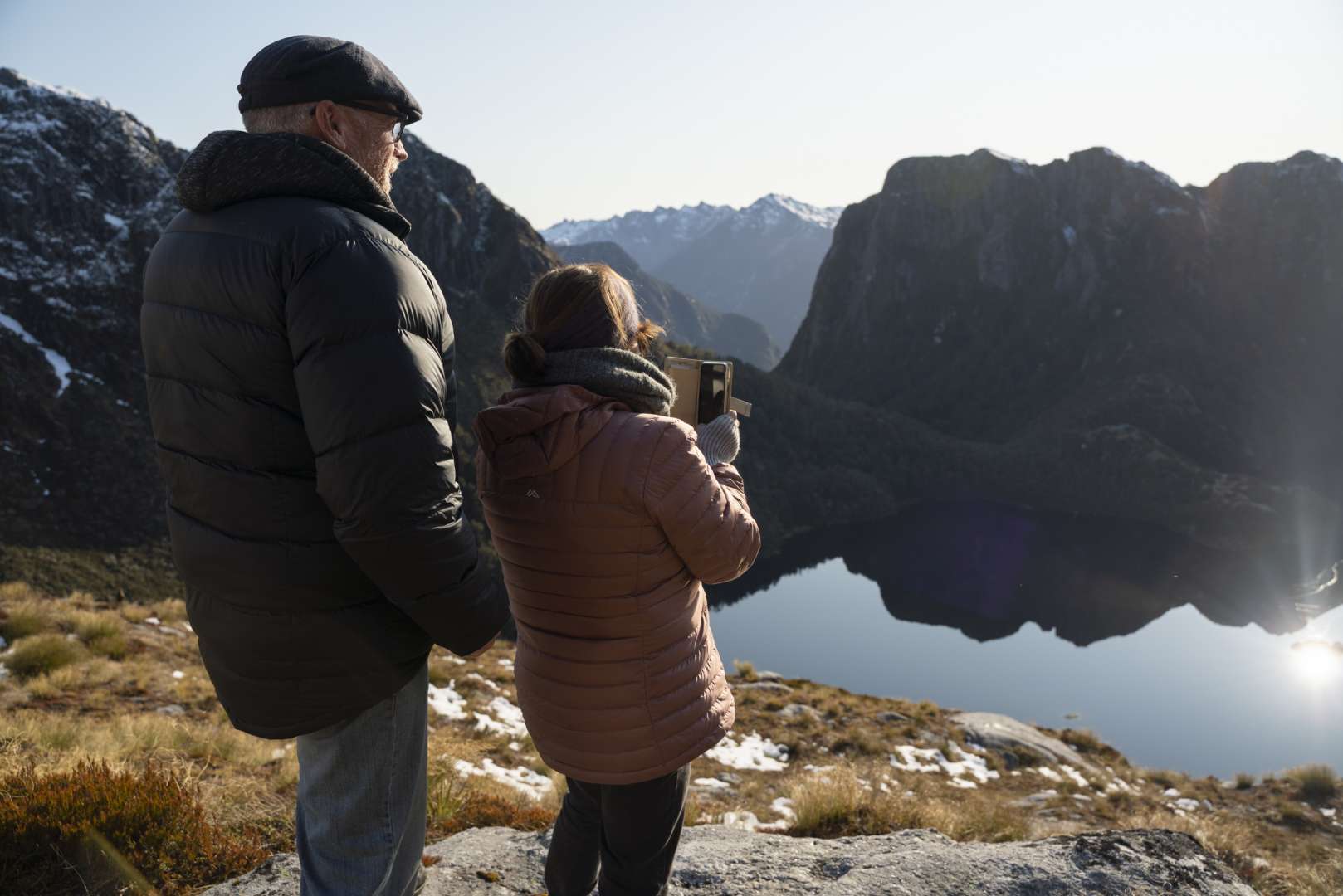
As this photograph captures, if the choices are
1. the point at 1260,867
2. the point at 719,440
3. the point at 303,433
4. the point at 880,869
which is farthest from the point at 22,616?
the point at 1260,867

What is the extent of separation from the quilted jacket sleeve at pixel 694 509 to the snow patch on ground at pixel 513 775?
14.4 feet

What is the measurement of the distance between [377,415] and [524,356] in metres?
0.48

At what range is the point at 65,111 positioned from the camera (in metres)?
67.5

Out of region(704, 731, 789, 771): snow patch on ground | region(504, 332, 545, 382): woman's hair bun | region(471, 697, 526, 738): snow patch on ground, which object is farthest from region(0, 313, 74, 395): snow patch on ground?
region(504, 332, 545, 382): woman's hair bun

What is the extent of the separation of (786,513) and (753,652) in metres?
40.9

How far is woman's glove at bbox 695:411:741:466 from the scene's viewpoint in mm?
2299

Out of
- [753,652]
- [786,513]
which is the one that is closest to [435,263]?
[786,513]

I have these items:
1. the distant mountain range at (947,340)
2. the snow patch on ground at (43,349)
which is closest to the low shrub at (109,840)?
the distant mountain range at (947,340)

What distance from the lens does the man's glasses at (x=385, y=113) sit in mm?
1934

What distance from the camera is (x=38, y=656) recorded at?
7.09 metres

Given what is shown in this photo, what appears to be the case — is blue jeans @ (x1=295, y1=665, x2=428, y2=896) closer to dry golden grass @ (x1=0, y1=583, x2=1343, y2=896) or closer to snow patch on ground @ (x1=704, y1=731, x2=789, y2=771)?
dry golden grass @ (x1=0, y1=583, x2=1343, y2=896)

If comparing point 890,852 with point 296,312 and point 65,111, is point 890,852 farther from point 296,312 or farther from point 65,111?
point 65,111

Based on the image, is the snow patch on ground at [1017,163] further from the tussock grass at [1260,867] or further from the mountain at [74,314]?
the tussock grass at [1260,867]

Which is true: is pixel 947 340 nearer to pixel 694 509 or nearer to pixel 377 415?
pixel 694 509
